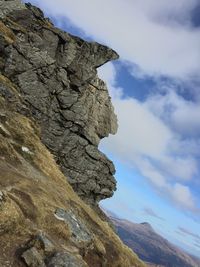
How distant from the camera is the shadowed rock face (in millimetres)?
68188

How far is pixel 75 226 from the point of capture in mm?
39062

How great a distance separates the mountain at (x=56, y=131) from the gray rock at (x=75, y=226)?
13 cm

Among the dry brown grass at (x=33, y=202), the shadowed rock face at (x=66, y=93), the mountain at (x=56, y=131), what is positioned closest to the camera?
the dry brown grass at (x=33, y=202)

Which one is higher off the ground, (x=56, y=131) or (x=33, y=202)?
(x=56, y=131)

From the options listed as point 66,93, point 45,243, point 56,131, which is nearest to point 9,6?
point 66,93

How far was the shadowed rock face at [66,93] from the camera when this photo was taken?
224ft

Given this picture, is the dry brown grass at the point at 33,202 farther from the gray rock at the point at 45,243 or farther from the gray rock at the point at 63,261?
the gray rock at the point at 63,261

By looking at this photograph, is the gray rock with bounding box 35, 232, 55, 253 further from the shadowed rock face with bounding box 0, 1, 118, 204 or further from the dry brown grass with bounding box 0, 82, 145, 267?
the shadowed rock face with bounding box 0, 1, 118, 204

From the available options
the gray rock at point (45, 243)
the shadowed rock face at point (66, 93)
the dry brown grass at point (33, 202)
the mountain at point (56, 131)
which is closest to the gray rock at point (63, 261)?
the gray rock at point (45, 243)

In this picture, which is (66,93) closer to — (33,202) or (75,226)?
(75,226)

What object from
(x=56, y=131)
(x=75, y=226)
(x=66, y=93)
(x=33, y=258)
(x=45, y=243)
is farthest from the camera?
(x=66, y=93)

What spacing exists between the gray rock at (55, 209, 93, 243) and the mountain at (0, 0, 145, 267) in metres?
0.13

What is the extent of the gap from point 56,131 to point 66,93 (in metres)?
7.25

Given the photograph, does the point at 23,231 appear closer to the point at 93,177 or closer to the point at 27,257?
the point at 27,257
